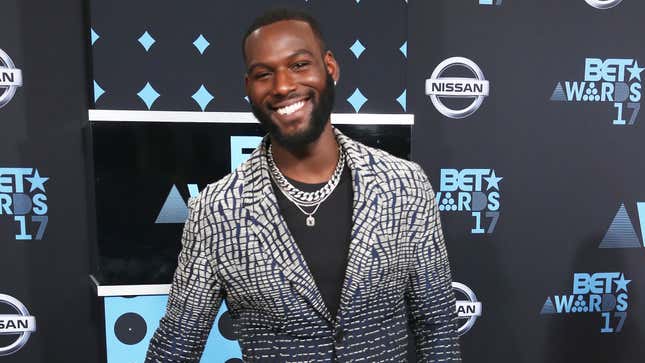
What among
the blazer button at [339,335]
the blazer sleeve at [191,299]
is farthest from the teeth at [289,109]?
the blazer button at [339,335]

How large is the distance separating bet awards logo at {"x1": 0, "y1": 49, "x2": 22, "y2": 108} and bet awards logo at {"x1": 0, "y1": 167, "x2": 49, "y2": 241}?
0.28 metres

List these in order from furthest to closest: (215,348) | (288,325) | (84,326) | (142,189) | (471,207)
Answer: (471,207), (84,326), (215,348), (142,189), (288,325)

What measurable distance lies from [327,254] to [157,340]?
1.40 ft

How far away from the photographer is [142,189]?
1.63 m

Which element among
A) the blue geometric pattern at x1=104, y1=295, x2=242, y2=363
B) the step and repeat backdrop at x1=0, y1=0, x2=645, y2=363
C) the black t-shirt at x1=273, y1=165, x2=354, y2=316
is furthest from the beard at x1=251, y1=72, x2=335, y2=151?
the blue geometric pattern at x1=104, y1=295, x2=242, y2=363

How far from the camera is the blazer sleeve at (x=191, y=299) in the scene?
1.00 m

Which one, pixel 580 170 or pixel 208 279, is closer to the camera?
pixel 208 279

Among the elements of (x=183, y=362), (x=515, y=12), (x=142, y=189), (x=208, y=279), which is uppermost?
(x=515, y=12)

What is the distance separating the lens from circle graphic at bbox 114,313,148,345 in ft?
5.56

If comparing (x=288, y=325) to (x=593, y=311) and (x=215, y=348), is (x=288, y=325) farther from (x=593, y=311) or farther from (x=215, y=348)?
(x=593, y=311)

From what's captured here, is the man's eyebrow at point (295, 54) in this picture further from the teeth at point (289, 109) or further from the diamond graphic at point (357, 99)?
the diamond graphic at point (357, 99)

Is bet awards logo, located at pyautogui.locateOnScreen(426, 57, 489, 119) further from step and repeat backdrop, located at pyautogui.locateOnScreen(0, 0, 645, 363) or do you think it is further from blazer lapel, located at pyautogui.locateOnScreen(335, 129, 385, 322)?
blazer lapel, located at pyautogui.locateOnScreen(335, 129, 385, 322)

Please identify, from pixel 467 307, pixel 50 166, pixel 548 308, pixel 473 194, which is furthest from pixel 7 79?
pixel 548 308

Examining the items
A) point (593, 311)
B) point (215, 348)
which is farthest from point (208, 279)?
point (593, 311)
